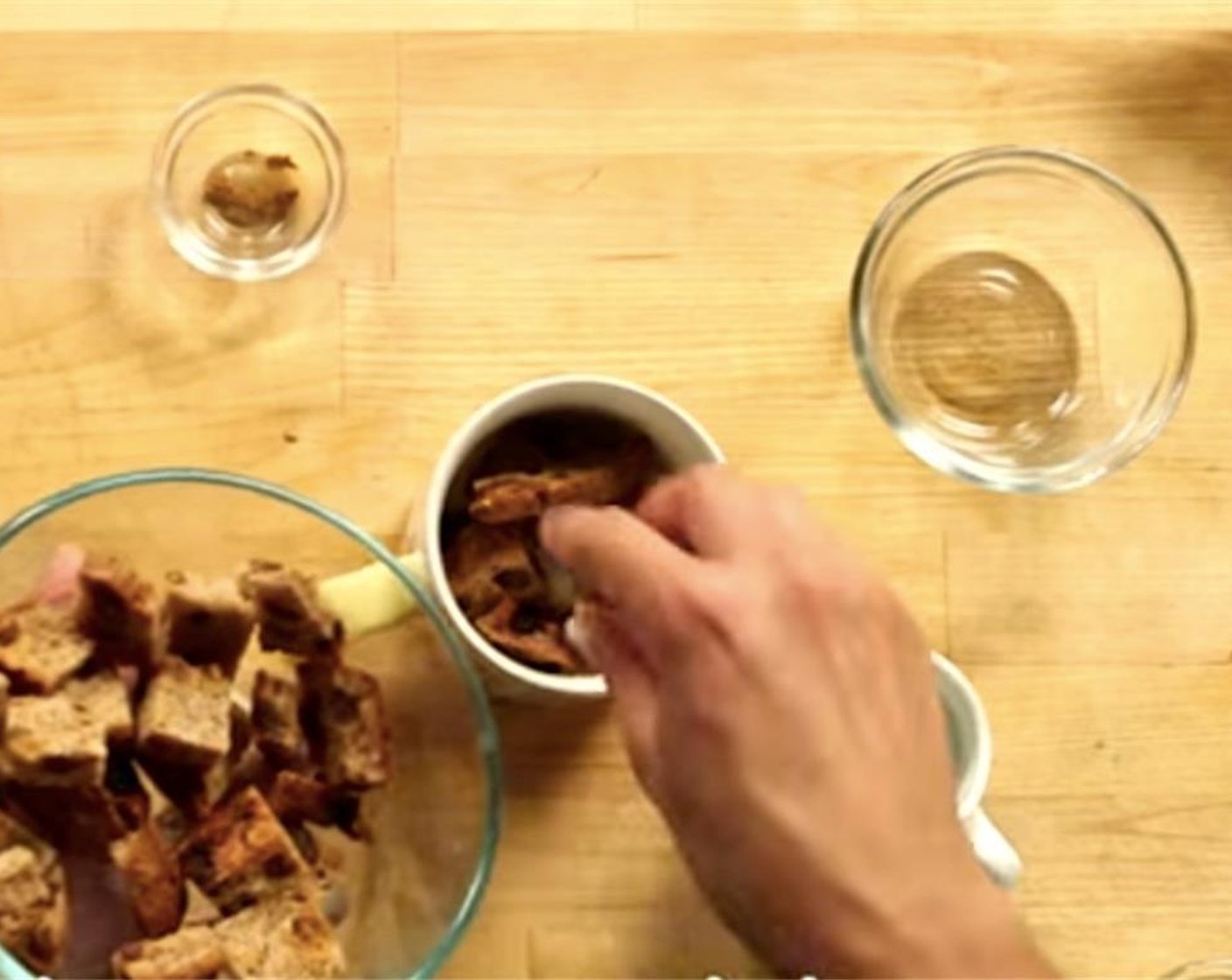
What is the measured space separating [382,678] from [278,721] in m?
0.05

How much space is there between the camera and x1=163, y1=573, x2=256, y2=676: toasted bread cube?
2.65 ft

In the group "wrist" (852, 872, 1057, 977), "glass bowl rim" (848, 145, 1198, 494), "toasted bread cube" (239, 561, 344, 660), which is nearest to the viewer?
"wrist" (852, 872, 1057, 977)

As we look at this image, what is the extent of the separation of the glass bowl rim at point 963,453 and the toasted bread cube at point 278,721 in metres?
0.28

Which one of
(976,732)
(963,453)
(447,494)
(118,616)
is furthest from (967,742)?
(118,616)

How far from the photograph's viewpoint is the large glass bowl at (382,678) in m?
0.82

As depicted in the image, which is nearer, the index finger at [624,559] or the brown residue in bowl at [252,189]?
the index finger at [624,559]

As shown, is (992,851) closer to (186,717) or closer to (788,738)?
(788,738)

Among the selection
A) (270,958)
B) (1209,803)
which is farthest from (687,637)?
(1209,803)

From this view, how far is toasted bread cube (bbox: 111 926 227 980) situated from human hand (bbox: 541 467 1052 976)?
0.59 ft

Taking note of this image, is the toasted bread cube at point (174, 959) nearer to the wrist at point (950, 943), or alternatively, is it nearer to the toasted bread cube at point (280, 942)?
the toasted bread cube at point (280, 942)

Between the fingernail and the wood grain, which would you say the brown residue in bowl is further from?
the fingernail

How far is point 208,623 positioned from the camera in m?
0.81

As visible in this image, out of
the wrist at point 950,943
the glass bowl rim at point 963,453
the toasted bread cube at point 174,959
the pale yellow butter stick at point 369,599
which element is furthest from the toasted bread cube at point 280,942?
the glass bowl rim at point 963,453

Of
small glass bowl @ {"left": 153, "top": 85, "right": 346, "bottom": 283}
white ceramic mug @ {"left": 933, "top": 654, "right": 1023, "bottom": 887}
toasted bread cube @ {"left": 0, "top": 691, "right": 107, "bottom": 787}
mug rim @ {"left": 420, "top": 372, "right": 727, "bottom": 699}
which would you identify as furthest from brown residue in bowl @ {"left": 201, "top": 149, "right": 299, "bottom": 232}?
white ceramic mug @ {"left": 933, "top": 654, "right": 1023, "bottom": 887}
